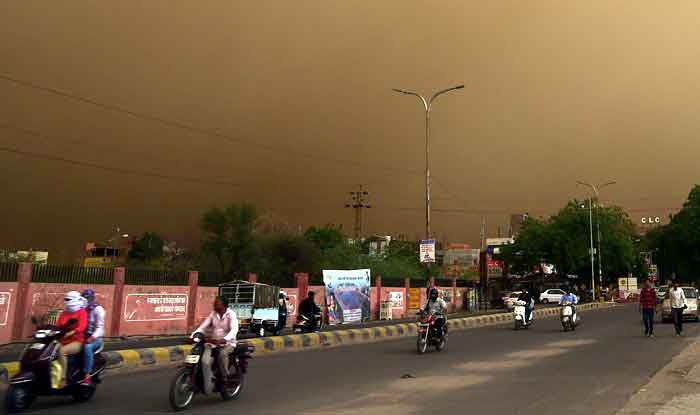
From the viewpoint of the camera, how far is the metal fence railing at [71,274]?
19.4 meters

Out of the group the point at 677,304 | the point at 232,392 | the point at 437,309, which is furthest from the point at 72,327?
the point at 677,304

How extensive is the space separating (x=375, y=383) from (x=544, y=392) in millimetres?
2831

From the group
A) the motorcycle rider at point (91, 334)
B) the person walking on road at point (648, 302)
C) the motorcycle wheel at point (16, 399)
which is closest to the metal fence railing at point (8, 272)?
the motorcycle rider at point (91, 334)

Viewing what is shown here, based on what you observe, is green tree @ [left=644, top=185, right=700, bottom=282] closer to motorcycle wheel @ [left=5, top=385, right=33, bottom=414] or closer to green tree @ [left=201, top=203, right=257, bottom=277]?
green tree @ [left=201, top=203, right=257, bottom=277]

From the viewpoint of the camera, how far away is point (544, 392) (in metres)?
9.58

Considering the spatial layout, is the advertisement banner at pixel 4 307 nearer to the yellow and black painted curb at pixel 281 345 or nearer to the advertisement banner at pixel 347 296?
the yellow and black painted curb at pixel 281 345

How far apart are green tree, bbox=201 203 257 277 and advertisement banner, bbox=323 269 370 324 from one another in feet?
84.7

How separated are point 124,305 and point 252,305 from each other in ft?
16.0

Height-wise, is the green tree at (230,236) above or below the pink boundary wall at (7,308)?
above

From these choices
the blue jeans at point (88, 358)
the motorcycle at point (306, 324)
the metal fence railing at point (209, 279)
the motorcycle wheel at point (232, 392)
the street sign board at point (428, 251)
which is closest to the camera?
the blue jeans at point (88, 358)

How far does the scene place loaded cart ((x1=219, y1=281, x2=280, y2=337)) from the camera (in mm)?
20578

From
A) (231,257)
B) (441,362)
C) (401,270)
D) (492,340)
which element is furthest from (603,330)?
(231,257)

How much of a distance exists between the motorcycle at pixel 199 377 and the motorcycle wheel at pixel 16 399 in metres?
1.90

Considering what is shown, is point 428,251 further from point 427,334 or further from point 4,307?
point 4,307
